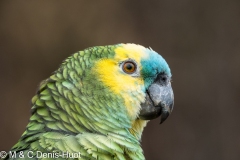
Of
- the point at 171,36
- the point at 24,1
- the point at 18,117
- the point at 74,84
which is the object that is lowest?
the point at 18,117

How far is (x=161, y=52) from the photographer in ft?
10.4

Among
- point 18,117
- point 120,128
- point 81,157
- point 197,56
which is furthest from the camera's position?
point 197,56

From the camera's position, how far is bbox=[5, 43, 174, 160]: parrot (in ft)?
3.82

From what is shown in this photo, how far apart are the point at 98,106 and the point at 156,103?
7.6 inches

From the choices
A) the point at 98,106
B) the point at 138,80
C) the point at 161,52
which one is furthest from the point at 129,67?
the point at 161,52

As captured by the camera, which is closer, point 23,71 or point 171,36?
point 23,71

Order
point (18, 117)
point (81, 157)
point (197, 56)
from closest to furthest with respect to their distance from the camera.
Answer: point (81, 157)
point (18, 117)
point (197, 56)

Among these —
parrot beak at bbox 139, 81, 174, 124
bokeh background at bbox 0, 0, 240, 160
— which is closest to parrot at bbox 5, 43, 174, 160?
parrot beak at bbox 139, 81, 174, 124

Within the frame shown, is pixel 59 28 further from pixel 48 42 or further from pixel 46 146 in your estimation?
pixel 46 146

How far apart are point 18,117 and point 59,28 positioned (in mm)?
712

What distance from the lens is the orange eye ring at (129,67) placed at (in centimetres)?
133

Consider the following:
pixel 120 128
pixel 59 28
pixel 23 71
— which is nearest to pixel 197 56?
pixel 59 28

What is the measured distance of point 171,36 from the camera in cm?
321

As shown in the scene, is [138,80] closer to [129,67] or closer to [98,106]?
[129,67]
